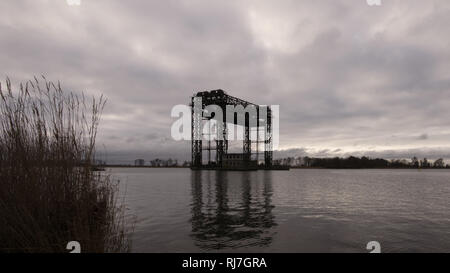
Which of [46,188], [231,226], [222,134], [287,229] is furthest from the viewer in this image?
[222,134]

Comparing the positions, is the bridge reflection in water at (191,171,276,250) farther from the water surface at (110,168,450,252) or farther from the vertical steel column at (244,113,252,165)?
the vertical steel column at (244,113,252,165)

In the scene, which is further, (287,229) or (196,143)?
(196,143)

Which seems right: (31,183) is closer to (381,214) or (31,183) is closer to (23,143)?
(23,143)

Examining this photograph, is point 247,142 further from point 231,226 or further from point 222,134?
point 231,226

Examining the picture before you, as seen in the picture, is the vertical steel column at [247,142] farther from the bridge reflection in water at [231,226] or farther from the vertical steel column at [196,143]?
the bridge reflection in water at [231,226]

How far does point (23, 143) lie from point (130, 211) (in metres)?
11.3

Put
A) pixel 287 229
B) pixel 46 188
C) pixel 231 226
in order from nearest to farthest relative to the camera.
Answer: pixel 46 188
pixel 287 229
pixel 231 226

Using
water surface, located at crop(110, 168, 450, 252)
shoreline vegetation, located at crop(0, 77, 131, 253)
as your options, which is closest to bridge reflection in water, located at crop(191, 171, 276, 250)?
water surface, located at crop(110, 168, 450, 252)

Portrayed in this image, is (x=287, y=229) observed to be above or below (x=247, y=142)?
below

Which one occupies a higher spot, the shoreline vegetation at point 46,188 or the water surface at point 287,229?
the shoreline vegetation at point 46,188

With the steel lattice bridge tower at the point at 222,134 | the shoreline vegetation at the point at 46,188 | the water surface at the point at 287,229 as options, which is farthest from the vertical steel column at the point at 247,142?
the shoreline vegetation at the point at 46,188

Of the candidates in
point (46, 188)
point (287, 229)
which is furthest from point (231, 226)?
point (46, 188)

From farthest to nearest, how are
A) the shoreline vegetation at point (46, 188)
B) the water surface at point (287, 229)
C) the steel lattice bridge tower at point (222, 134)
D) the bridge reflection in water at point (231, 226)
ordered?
the steel lattice bridge tower at point (222, 134) < the bridge reflection in water at point (231, 226) < the water surface at point (287, 229) < the shoreline vegetation at point (46, 188)
